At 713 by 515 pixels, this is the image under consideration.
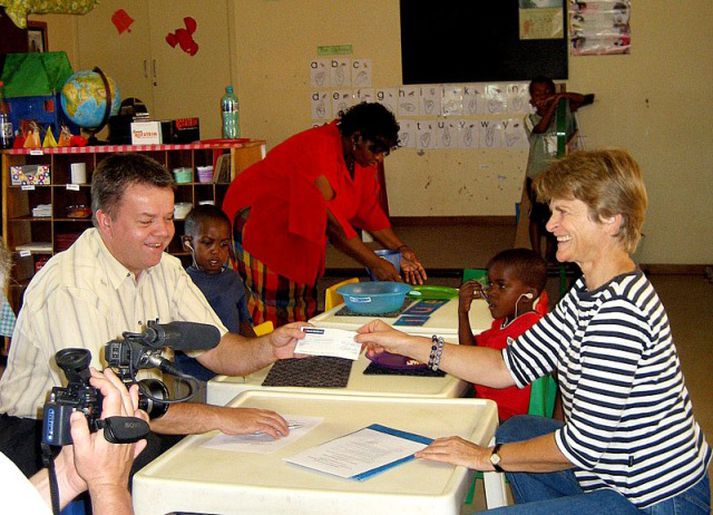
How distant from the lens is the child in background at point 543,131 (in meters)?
6.74

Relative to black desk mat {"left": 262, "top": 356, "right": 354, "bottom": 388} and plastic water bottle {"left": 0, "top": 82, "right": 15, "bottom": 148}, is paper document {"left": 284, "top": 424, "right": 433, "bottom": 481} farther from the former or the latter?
plastic water bottle {"left": 0, "top": 82, "right": 15, "bottom": 148}

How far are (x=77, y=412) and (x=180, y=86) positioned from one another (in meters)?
8.25

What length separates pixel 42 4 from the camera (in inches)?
220

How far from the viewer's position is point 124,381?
1594mm

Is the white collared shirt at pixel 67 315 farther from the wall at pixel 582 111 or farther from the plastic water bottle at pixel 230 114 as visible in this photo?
the wall at pixel 582 111

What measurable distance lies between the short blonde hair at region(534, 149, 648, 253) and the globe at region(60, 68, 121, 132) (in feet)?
13.8

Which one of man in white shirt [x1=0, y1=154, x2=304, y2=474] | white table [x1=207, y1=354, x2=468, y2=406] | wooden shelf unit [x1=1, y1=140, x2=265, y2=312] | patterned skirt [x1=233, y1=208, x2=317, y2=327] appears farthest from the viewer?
wooden shelf unit [x1=1, y1=140, x2=265, y2=312]

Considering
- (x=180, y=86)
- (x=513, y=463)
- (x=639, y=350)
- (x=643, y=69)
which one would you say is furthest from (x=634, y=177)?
(x=180, y=86)

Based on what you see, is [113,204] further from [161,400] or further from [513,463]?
[513,463]

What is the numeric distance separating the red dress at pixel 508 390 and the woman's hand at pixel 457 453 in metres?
0.77

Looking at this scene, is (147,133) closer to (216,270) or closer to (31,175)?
(31,175)

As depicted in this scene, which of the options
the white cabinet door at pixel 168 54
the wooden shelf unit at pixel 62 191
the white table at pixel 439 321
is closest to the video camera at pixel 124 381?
the white table at pixel 439 321

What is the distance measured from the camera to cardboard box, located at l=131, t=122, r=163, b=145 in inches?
220

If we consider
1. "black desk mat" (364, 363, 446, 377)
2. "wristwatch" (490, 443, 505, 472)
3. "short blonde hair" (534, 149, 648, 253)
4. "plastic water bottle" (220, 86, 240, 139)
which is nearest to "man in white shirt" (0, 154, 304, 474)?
"black desk mat" (364, 363, 446, 377)
